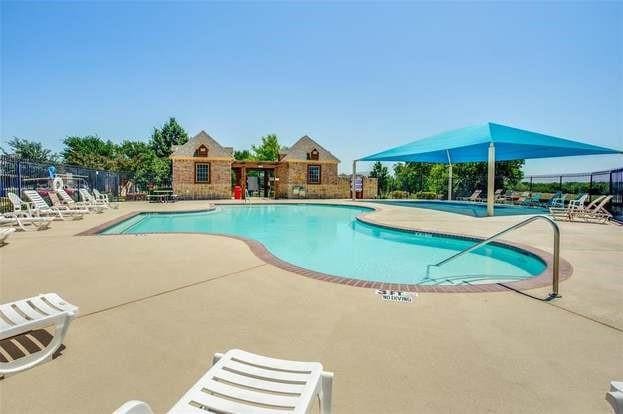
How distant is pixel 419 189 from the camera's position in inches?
1093

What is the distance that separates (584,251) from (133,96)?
2185 cm

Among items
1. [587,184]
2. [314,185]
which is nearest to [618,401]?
[587,184]

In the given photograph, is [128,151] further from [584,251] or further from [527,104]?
[584,251]

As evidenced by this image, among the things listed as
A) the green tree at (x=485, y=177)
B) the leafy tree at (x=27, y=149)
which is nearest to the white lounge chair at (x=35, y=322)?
the green tree at (x=485, y=177)

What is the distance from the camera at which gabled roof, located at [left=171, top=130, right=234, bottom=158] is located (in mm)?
20684

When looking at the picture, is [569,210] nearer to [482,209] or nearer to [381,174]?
[482,209]

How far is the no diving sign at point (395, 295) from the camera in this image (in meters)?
3.51

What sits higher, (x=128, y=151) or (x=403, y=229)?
(x=128, y=151)

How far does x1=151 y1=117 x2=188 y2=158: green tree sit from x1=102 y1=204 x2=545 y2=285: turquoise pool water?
→ 89.6ft

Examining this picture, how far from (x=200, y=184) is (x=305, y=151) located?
24.5ft

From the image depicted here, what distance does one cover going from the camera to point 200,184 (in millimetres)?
21078

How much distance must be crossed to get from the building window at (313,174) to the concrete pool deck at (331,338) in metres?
19.0

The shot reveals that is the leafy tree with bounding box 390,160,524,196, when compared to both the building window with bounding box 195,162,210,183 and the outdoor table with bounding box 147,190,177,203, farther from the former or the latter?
the outdoor table with bounding box 147,190,177,203

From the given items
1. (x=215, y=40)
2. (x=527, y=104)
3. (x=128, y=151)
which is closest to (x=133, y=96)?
(x=215, y=40)
